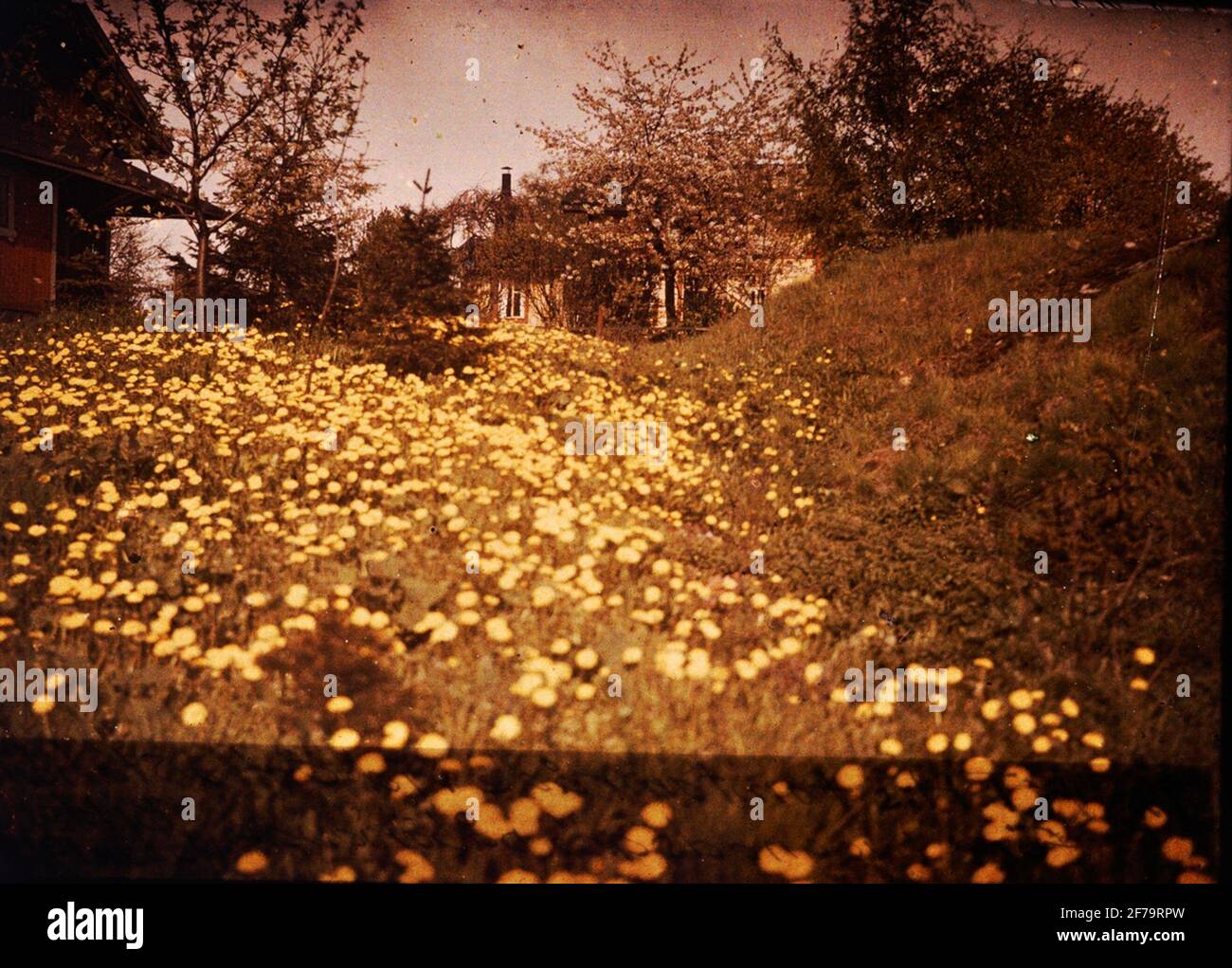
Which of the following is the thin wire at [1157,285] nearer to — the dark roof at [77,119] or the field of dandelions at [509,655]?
the field of dandelions at [509,655]

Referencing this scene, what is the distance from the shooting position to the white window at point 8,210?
15.6ft

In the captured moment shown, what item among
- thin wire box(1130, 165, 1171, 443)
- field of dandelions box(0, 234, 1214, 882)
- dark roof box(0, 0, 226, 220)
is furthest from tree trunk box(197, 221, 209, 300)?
thin wire box(1130, 165, 1171, 443)

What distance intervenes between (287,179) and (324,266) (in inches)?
27.7

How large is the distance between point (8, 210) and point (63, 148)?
84 centimetres

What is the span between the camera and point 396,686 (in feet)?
9.14

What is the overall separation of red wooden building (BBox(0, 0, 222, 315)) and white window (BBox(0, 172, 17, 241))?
0.8 inches

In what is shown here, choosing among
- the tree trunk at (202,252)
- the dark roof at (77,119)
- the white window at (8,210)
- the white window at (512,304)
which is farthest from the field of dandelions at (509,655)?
the dark roof at (77,119)

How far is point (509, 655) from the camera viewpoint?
2885 millimetres

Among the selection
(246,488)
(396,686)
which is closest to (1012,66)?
(396,686)

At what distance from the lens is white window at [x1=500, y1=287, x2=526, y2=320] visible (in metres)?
4.78

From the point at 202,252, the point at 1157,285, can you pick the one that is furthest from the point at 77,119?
the point at 1157,285
